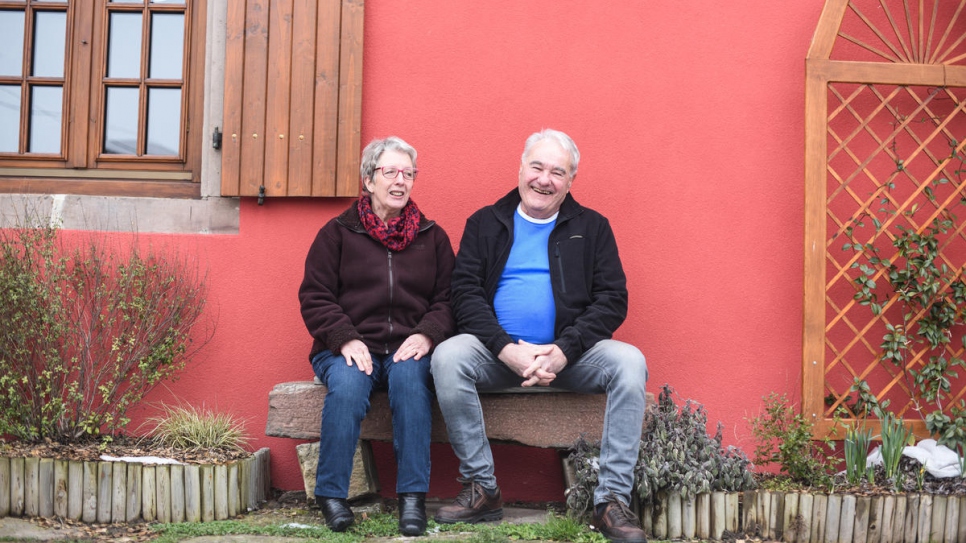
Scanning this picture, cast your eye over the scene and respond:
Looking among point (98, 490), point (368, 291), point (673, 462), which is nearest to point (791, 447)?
point (673, 462)

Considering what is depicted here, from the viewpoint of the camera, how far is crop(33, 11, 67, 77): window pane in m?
4.43

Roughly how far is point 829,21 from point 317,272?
8.54 feet

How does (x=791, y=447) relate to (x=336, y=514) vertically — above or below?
above

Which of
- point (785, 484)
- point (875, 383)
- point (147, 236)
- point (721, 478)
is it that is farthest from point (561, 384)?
point (147, 236)

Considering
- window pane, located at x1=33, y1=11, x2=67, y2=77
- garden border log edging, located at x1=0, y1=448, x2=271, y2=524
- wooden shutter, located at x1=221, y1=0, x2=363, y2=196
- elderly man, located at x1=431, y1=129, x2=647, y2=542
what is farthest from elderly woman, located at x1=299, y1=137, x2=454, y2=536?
window pane, located at x1=33, y1=11, x2=67, y2=77

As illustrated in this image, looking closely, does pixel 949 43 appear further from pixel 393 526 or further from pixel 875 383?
pixel 393 526

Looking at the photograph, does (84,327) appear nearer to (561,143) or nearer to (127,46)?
(127,46)

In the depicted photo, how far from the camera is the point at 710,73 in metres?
4.31

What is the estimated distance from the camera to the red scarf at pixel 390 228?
12.4ft

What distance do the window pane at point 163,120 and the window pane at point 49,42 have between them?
482 mm

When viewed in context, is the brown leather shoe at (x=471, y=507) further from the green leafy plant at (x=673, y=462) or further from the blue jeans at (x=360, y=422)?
the green leafy plant at (x=673, y=462)

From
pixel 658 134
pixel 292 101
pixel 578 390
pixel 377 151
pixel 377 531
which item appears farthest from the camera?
pixel 658 134

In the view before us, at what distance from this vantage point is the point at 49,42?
4438 mm

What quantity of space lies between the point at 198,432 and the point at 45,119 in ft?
5.85
